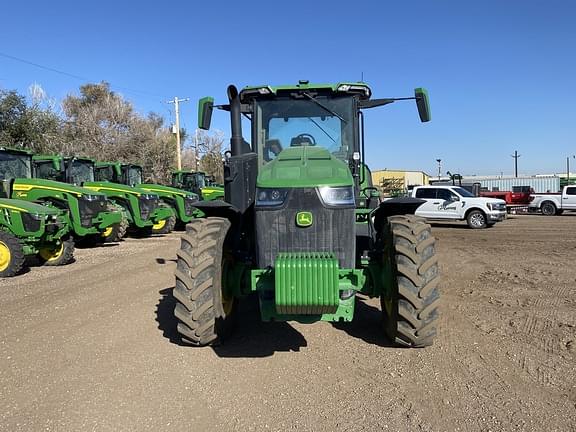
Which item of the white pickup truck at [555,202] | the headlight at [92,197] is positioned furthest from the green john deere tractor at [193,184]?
the white pickup truck at [555,202]

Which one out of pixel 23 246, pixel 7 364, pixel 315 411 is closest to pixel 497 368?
pixel 315 411

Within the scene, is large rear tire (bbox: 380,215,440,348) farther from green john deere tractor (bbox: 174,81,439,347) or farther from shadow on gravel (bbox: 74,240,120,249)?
shadow on gravel (bbox: 74,240,120,249)

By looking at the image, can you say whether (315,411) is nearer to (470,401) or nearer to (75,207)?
(470,401)

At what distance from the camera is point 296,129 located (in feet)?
19.3

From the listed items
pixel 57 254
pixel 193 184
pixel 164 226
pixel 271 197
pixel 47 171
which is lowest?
pixel 57 254

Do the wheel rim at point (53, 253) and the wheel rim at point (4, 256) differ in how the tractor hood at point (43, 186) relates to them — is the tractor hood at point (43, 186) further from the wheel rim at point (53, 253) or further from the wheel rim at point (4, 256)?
the wheel rim at point (4, 256)

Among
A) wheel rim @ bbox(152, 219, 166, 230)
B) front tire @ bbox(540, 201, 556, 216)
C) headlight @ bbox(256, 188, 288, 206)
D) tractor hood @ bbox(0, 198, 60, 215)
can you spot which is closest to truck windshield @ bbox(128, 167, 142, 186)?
wheel rim @ bbox(152, 219, 166, 230)

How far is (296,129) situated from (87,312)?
3.45 m

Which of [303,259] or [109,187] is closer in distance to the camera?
[303,259]

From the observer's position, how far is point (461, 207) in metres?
20.0

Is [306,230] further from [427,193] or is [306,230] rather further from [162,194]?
[427,193]

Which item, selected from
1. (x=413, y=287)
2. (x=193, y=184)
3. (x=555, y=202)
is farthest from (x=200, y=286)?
(x=555, y=202)

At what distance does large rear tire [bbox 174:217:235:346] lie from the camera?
4.54 meters

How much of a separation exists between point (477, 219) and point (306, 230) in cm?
1682
